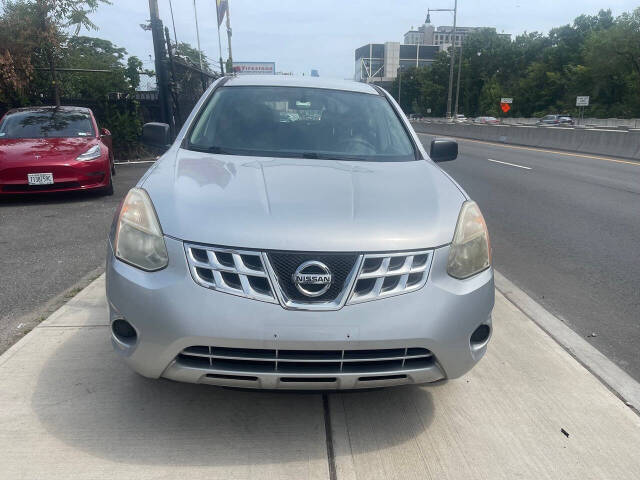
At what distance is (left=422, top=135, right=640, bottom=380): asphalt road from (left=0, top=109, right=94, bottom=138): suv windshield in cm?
655

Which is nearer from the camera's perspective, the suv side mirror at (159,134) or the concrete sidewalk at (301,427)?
the concrete sidewalk at (301,427)

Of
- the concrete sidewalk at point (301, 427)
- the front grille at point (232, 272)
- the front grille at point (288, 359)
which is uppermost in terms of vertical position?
the front grille at point (232, 272)

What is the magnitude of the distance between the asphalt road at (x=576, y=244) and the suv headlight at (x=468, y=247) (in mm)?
1507

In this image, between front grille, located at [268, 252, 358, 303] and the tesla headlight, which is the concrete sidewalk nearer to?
front grille, located at [268, 252, 358, 303]

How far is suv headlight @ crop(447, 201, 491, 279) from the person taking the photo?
2496 mm

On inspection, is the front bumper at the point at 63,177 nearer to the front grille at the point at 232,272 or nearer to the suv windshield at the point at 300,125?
the suv windshield at the point at 300,125

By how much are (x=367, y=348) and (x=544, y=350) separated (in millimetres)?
1801


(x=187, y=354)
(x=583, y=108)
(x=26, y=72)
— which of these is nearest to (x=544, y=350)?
(x=187, y=354)

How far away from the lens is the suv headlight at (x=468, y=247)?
2.50 metres

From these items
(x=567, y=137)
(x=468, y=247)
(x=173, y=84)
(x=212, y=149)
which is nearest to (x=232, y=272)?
(x=468, y=247)

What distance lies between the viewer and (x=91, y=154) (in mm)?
8312

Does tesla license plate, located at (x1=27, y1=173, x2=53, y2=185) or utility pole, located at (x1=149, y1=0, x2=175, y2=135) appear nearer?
tesla license plate, located at (x1=27, y1=173, x2=53, y2=185)

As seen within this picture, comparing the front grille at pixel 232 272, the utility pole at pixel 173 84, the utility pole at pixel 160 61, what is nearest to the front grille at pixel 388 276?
the front grille at pixel 232 272

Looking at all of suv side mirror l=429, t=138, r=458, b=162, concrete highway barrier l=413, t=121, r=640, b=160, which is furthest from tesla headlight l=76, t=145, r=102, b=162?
concrete highway barrier l=413, t=121, r=640, b=160
